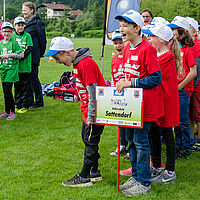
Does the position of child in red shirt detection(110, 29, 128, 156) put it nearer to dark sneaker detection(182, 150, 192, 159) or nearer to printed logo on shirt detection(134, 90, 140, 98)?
printed logo on shirt detection(134, 90, 140, 98)

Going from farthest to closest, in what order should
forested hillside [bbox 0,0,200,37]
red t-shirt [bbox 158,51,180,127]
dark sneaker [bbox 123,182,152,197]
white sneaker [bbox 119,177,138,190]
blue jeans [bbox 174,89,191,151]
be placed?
forested hillside [bbox 0,0,200,37]
blue jeans [bbox 174,89,191,151]
red t-shirt [bbox 158,51,180,127]
white sneaker [bbox 119,177,138,190]
dark sneaker [bbox 123,182,152,197]

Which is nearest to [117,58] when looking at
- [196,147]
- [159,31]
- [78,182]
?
[159,31]

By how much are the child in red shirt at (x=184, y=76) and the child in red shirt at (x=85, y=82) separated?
5.18 ft

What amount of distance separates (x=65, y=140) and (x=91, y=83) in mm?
2505

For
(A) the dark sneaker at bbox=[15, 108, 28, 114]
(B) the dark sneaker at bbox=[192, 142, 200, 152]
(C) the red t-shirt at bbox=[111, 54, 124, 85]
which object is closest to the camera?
(C) the red t-shirt at bbox=[111, 54, 124, 85]

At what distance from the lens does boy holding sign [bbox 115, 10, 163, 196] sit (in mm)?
3631

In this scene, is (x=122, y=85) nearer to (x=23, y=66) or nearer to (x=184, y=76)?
(x=184, y=76)

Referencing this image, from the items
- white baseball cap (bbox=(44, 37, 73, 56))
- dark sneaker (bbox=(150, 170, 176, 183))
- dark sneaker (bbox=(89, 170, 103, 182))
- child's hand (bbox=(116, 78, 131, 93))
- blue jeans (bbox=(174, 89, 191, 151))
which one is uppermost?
white baseball cap (bbox=(44, 37, 73, 56))

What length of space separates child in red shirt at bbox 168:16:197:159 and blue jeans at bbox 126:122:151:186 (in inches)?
57.4

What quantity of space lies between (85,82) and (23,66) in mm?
4612

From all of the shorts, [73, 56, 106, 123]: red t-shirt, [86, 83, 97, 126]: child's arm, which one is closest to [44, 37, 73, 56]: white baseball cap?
[73, 56, 106, 123]: red t-shirt

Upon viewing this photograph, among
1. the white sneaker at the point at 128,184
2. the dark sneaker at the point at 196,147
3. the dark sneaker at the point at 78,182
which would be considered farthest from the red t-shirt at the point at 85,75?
the dark sneaker at the point at 196,147

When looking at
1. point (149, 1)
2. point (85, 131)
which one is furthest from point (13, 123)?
point (149, 1)

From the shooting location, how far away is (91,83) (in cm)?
390
